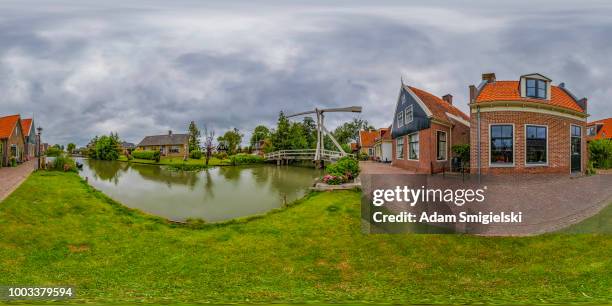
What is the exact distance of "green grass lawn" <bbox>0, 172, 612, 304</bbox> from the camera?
353 centimetres

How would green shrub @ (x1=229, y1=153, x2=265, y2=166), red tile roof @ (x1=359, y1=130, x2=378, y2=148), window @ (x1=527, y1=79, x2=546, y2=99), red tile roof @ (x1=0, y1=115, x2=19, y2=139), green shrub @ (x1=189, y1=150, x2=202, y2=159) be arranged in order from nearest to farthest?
window @ (x1=527, y1=79, x2=546, y2=99) → red tile roof @ (x1=0, y1=115, x2=19, y2=139) → green shrub @ (x1=229, y1=153, x2=265, y2=166) → green shrub @ (x1=189, y1=150, x2=202, y2=159) → red tile roof @ (x1=359, y1=130, x2=378, y2=148)

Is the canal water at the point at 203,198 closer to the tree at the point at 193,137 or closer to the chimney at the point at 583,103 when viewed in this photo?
the chimney at the point at 583,103

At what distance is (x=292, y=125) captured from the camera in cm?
2931

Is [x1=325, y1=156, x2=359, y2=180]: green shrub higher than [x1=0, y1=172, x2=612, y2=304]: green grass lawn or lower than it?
higher

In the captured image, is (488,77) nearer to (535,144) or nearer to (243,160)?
(535,144)

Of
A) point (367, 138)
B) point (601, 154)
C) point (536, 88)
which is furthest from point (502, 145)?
point (367, 138)

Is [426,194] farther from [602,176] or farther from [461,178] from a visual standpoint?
[602,176]

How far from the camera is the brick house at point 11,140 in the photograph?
1822 centimetres

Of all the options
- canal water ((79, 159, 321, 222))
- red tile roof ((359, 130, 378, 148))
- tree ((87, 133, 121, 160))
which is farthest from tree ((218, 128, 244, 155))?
canal water ((79, 159, 321, 222))

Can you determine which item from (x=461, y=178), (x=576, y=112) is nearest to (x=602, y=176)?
(x=576, y=112)

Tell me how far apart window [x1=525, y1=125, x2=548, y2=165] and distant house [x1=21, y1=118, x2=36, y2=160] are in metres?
32.0

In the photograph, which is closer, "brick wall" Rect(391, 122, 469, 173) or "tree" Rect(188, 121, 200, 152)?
"brick wall" Rect(391, 122, 469, 173)

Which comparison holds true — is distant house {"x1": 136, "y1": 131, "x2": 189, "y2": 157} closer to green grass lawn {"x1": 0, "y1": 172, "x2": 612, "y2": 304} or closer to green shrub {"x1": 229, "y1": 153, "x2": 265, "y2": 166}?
green shrub {"x1": 229, "y1": 153, "x2": 265, "y2": 166}

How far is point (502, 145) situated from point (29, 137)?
33.1 meters
